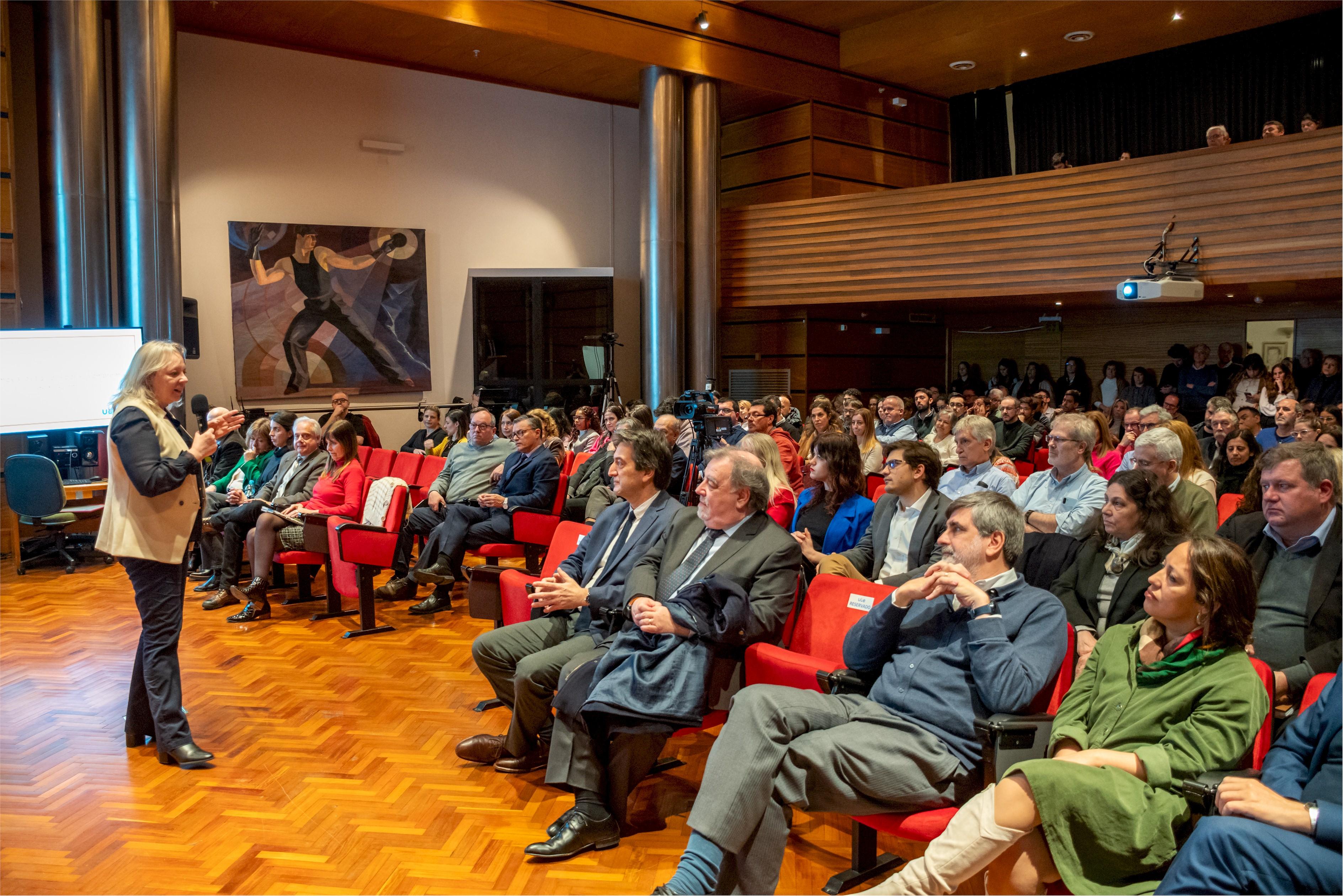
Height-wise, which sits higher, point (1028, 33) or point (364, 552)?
point (1028, 33)

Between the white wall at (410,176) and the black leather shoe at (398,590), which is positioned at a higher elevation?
the white wall at (410,176)

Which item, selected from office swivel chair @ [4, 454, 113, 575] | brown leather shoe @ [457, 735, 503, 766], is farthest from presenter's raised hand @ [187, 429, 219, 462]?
office swivel chair @ [4, 454, 113, 575]

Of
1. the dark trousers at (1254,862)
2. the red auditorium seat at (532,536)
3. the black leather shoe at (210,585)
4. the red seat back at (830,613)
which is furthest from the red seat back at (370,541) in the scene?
the dark trousers at (1254,862)

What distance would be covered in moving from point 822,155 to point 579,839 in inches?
381

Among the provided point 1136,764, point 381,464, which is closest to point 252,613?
point 381,464

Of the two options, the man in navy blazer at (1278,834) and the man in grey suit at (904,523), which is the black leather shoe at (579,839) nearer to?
the man in grey suit at (904,523)

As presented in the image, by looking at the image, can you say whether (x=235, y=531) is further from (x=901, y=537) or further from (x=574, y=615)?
(x=901, y=537)

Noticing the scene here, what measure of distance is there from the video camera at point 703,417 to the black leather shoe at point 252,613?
2.73 metres

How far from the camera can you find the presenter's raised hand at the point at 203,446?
3162mm

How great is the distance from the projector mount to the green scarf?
7058 mm

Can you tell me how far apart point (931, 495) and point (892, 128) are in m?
9.43

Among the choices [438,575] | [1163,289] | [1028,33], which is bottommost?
[438,575]

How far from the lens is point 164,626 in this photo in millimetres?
3270

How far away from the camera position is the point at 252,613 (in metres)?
5.25
